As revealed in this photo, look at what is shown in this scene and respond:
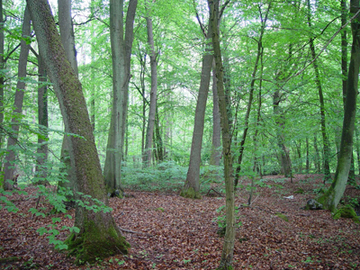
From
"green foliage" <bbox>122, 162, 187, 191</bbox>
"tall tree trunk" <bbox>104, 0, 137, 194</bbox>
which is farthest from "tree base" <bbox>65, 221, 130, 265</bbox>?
"green foliage" <bbox>122, 162, 187, 191</bbox>

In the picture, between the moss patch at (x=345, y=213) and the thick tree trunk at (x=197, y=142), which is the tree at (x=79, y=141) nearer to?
the thick tree trunk at (x=197, y=142)

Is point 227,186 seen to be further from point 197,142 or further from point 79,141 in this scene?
point 197,142

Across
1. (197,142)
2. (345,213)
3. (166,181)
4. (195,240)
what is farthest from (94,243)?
(345,213)

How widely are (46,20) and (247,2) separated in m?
5.59

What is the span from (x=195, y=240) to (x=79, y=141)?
3.14 m

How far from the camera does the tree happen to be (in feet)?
12.7

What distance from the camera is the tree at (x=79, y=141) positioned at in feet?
12.7

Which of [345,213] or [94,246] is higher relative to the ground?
[94,246]

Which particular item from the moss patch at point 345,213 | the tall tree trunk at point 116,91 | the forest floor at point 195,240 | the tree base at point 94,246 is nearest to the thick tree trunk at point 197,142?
the forest floor at point 195,240

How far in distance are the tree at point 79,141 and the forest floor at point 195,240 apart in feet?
0.85

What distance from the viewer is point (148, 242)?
5043 mm

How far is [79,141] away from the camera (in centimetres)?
402

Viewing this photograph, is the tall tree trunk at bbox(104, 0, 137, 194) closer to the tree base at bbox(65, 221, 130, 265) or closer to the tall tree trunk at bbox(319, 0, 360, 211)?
the tree base at bbox(65, 221, 130, 265)

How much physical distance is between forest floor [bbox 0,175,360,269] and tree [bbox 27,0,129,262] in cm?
26
